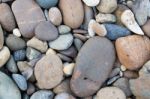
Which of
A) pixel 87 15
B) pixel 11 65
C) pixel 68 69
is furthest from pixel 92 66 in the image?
pixel 11 65

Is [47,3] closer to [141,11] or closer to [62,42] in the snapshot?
[62,42]

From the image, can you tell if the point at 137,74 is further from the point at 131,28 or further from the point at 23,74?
the point at 23,74

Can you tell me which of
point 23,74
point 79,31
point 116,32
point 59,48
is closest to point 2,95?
point 23,74

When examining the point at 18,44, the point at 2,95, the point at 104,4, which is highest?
the point at 104,4

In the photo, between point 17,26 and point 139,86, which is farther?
point 17,26

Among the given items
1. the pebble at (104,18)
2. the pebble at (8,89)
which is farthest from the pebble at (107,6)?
the pebble at (8,89)

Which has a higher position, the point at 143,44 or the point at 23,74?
the point at 143,44
